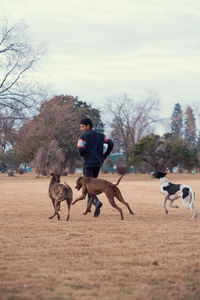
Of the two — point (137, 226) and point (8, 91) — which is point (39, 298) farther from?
point (8, 91)

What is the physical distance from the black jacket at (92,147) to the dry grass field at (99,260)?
1695 mm

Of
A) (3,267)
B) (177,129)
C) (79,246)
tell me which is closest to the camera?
(3,267)

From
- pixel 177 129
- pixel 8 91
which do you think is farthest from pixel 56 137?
pixel 177 129

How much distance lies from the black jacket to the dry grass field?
5.56 ft

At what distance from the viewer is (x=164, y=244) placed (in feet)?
23.4

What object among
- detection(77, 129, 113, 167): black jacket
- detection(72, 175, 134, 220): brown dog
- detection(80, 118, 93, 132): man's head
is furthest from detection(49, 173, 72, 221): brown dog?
detection(80, 118, 93, 132): man's head

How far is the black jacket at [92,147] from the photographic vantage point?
10.9 meters

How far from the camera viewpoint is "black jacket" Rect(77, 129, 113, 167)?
10.9 m

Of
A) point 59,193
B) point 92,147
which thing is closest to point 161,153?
point 92,147

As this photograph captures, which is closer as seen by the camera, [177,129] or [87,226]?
[87,226]

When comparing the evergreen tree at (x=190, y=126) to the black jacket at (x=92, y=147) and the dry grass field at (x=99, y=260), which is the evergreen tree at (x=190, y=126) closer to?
the black jacket at (x=92, y=147)

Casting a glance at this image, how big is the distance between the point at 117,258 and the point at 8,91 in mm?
34516

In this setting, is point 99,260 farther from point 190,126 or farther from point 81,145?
point 190,126

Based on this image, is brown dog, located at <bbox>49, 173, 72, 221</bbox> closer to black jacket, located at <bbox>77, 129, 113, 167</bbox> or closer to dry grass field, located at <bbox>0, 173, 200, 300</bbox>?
dry grass field, located at <bbox>0, 173, 200, 300</bbox>
